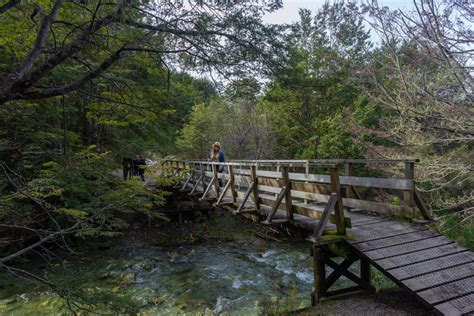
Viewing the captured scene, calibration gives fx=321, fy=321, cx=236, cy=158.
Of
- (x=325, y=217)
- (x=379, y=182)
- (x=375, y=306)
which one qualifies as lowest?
(x=375, y=306)

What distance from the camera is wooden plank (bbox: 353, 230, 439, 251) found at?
4.48m

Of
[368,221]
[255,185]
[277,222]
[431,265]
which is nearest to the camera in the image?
[431,265]

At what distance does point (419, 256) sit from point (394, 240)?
43 centimetres

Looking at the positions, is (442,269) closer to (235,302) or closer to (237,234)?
(235,302)

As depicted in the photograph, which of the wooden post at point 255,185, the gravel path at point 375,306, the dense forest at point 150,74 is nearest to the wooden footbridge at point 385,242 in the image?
the gravel path at point 375,306

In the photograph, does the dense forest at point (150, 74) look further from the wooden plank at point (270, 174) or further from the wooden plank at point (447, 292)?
the wooden plank at point (447, 292)

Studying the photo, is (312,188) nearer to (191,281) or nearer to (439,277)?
(439,277)

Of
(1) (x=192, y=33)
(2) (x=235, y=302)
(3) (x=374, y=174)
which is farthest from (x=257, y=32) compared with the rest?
(3) (x=374, y=174)

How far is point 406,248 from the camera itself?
14.6 ft

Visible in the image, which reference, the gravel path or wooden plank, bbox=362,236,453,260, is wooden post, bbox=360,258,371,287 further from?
wooden plank, bbox=362,236,453,260

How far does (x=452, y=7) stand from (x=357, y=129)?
28.1ft

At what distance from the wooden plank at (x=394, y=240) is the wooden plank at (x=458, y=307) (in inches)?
43.4

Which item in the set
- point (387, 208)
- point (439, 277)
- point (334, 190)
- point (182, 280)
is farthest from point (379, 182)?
point (182, 280)

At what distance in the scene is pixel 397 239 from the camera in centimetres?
472
